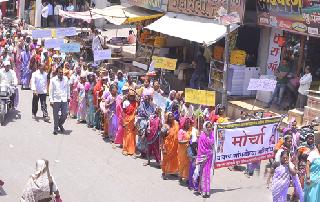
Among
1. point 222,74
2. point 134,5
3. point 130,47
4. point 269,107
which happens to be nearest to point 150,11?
point 134,5

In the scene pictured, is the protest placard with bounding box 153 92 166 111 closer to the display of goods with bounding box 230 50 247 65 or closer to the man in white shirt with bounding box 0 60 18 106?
the man in white shirt with bounding box 0 60 18 106

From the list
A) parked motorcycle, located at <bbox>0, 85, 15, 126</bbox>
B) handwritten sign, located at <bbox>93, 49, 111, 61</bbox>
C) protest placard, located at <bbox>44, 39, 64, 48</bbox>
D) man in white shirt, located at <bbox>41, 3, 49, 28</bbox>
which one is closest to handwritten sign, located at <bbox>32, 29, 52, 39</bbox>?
protest placard, located at <bbox>44, 39, 64, 48</bbox>

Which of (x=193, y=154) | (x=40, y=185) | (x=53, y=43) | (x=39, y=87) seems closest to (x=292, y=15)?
(x=193, y=154)

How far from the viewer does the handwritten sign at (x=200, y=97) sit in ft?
40.9

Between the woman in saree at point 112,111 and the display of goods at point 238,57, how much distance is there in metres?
4.74

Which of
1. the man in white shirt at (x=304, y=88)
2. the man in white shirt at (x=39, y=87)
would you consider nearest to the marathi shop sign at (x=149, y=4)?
the man in white shirt at (x=39, y=87)

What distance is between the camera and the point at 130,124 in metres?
12.8

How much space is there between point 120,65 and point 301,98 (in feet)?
28.5

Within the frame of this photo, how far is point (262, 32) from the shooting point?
56.3 feet

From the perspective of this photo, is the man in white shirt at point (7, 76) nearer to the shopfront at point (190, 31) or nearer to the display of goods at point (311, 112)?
the shopfront at point (190, 31)

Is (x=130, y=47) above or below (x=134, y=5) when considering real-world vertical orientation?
below

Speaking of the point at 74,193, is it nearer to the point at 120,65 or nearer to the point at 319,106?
the point at 319,106

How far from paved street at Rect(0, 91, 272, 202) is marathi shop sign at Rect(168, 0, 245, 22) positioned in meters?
5.39

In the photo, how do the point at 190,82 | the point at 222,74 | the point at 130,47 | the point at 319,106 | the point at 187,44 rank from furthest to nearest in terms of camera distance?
1. the point at 130,47
2. the point at 187,44
3. the point at 190,82
4. the point at 222,74
5. the point at 319,106
